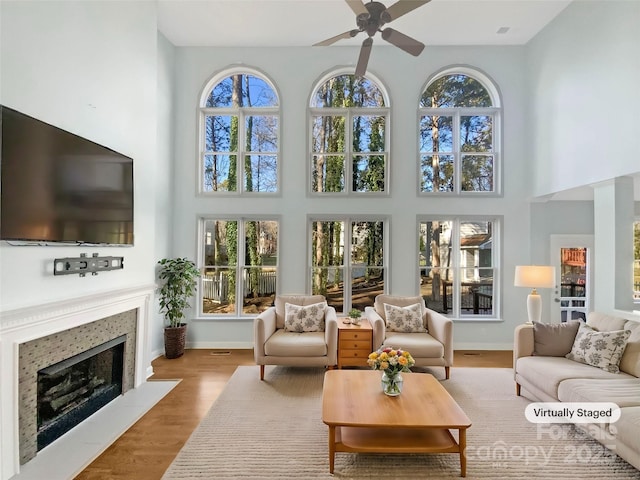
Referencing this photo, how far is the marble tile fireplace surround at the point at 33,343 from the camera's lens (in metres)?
2.26

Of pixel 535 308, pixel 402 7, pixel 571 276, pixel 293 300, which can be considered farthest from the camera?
pixel 571 276

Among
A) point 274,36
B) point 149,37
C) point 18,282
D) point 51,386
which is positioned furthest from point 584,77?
point 51,386

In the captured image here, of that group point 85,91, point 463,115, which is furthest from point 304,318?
point 463,115

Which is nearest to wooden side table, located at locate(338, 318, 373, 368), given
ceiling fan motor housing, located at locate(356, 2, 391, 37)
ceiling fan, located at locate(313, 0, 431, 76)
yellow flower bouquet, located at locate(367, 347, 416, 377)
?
yellow flower bouquet, located at locate(367, 347, 416, 377)

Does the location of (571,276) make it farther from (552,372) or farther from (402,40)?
(402,40)

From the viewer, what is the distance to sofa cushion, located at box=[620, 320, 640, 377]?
2.96 metres

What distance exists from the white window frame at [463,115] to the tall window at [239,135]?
95.3 inches

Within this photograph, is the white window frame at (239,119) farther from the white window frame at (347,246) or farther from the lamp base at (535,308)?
the lamp base at (535,308)

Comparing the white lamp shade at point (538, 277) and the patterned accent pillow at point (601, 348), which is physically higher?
the white lamp shade at point (538, 277)

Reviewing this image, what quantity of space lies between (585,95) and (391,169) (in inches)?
99.9

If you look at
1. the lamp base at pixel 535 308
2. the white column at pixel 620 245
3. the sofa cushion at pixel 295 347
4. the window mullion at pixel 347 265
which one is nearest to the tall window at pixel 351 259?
the window mullion at pixel 347 265

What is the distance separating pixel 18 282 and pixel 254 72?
4474 mm

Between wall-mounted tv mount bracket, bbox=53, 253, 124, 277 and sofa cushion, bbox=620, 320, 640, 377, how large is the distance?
490cm

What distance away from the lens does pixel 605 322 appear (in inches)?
132
